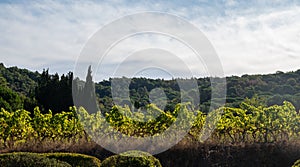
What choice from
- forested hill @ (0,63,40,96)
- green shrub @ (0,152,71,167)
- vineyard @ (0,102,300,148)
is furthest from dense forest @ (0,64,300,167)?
forested hill @ (0,63,40,96)

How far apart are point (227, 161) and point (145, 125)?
6.77ft

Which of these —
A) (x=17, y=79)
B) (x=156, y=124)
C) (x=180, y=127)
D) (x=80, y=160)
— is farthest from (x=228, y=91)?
(x=17, y=79)

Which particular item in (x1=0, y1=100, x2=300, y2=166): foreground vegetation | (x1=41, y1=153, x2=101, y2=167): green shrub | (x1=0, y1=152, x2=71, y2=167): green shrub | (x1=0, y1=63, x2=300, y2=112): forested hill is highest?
(x1=0, y1=63, x2=300, y2=112): forested hill

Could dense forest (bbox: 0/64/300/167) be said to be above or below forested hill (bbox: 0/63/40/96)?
below

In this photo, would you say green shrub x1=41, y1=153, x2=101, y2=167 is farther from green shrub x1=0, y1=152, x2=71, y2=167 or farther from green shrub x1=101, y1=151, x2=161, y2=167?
green shrub x1=0, y1=152, x2=71, y2=167

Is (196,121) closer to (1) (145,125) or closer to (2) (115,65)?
(1) (145,125)

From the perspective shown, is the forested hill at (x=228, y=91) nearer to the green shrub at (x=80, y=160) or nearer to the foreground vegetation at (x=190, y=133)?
the foreground vegetation at (x=190, y=133)

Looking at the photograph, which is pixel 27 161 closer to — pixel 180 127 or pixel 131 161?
pixel 131 161

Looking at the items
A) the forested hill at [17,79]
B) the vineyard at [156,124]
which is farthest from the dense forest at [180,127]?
the forested hill at [17,79]

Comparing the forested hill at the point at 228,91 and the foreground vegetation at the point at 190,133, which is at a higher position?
the forested hill at the point at 228,91

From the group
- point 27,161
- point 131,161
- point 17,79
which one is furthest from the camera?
point 17,79

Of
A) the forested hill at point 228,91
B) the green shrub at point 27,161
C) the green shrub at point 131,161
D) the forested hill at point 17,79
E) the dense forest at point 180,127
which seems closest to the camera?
the green shrub at point 27,161

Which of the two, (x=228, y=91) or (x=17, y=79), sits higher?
(x=17, y=79)

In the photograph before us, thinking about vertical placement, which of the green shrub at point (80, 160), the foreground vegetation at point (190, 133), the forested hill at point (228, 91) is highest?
the forested hill at point (228, 91)
